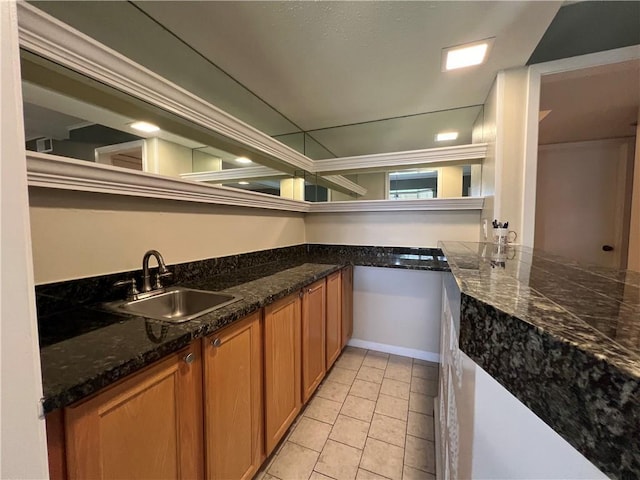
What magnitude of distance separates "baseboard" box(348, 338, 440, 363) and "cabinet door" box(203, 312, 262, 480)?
170cm

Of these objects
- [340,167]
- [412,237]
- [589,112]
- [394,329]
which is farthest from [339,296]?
[589,112]

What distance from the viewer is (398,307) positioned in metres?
2.72

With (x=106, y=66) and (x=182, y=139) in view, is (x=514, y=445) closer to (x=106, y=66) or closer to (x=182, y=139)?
(x=106, y=66)

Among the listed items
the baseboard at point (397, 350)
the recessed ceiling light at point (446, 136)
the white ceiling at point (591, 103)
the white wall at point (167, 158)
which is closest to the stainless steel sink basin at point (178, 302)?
the white wall at point (167, 158)

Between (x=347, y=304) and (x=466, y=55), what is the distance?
85.5 inches

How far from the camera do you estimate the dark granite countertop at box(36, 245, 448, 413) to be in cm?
66

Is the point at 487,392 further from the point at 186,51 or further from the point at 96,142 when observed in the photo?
the point at 186,51

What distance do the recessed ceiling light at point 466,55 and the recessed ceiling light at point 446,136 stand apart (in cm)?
114

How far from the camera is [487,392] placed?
21.1 inches

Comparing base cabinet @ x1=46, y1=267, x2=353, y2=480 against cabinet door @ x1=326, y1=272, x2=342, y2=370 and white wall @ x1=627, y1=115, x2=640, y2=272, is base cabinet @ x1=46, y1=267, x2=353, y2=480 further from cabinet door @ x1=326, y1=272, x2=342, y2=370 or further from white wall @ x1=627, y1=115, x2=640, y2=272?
white wall @ x1=627, y1=115, x2=640, y2=272

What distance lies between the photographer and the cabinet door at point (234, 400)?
3.36ft

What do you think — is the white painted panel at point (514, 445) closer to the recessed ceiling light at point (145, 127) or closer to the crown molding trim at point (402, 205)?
the recessed ceiling light at point (145, 127)

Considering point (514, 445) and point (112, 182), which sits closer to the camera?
point (514, 445)

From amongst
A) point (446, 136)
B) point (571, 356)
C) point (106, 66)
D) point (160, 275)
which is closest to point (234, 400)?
point (160, 275)
